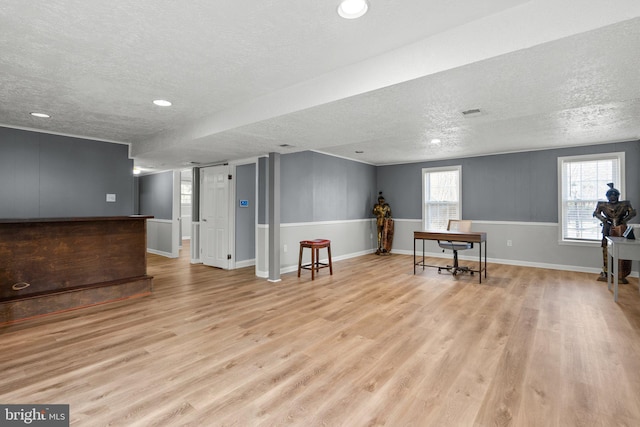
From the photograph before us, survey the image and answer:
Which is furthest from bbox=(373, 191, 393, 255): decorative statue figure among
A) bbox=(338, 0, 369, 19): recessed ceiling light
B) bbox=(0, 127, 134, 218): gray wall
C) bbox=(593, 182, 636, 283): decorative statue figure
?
bbox=(338, 0, 369, 19): recessed ceiling light

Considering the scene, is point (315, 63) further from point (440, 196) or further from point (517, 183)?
point (440, 196)

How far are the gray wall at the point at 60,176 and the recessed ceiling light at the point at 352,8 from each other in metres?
4.82

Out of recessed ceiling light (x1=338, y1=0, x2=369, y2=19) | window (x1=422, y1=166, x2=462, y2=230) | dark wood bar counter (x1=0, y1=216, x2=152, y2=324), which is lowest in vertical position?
dark wood bar counter (x1=0, y1=216, x2=152, y2=324)

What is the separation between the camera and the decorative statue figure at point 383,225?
7.65 meters

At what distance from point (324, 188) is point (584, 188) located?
4751 millimetres

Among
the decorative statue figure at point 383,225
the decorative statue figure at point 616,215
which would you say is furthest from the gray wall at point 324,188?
the decorative statue figure at point 616,215

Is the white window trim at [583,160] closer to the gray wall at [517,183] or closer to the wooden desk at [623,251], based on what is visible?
the gray wall at [517,183]

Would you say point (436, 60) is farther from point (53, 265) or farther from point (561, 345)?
point (53, 265)

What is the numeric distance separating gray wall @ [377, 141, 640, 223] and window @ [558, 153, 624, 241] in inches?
3.6

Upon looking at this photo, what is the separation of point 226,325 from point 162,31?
8.35 ft

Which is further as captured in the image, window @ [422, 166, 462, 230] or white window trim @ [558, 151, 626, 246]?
window @ [422, 166, 462, 230]

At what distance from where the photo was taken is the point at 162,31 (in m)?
1.98

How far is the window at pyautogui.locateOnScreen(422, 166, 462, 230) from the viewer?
277 inches

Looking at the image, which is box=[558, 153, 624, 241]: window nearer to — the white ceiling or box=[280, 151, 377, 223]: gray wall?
the white ceiling
